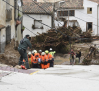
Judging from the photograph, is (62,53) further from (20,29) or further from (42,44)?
(20,29)

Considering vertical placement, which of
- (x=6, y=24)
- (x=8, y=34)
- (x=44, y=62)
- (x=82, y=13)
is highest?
(x=82, y=13)

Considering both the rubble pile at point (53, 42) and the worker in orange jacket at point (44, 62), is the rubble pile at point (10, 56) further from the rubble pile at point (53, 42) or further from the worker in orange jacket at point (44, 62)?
the rubble pile at point (53, 42)

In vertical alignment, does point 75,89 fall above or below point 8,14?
below

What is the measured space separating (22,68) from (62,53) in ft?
53.1

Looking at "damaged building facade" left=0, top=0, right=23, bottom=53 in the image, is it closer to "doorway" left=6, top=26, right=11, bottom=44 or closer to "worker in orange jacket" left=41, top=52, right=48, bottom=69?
"doorway" left=6, top=26, right=11, bottom=44

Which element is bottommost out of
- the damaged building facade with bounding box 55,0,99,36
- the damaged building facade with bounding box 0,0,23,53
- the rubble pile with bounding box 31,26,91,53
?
the rubble pile with bounding box 31,26,91,53

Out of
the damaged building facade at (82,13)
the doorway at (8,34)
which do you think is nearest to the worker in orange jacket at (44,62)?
the doorway at (8,34)

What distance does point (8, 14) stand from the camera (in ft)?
58.9

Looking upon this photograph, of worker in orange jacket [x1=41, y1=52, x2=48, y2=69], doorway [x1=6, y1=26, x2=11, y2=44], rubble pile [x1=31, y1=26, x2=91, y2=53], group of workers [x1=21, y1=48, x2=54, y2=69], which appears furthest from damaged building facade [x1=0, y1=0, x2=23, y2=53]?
rubble pile [x1=31, y1=26, x2=91, y2=53]

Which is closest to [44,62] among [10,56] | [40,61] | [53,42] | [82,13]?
[40,61]

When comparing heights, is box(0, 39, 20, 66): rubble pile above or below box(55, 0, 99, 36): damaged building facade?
below

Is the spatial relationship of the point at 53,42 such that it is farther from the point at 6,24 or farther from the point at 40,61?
the point at 40,61

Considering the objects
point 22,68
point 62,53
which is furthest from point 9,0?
point 62,53

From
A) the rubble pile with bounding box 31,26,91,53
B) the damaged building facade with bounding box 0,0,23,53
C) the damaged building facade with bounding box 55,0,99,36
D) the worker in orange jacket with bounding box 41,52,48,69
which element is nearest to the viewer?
the worker in orange jacket with bounding box 41,52,48,69
